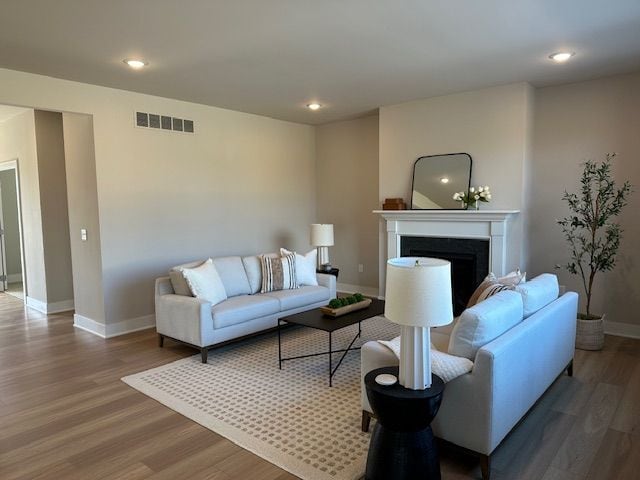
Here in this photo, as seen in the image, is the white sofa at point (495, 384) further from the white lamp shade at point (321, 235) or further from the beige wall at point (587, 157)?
the white lamp shade at point (321, 235)

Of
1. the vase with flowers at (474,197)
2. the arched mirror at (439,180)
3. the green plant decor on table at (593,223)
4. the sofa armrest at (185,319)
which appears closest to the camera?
the sofa armrest at (185,319)

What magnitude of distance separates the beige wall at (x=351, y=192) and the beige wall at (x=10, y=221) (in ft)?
17.1

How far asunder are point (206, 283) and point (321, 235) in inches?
87.0

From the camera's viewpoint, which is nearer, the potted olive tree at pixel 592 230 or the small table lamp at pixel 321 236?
the potted olive tree at pixel 592 230

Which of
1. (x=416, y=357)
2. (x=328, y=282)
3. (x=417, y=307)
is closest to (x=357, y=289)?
(x=328, y=282)

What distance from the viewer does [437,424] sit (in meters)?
2.35

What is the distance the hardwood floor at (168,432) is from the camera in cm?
233

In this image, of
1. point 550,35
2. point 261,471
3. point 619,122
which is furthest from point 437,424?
point 619,122

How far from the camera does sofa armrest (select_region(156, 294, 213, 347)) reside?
3.84 metres

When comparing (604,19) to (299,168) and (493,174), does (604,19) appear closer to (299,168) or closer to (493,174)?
(493,174)

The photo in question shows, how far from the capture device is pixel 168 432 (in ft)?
8.96

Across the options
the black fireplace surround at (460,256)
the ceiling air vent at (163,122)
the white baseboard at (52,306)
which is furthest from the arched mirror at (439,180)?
the white baseboard at (52,306)

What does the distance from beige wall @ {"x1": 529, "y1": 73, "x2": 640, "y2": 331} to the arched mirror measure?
29.9 inches

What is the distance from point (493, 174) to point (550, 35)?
1800 mm
